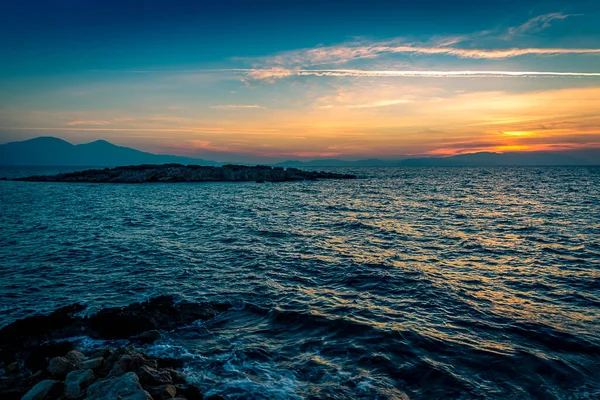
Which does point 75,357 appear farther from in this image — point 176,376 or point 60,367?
point 176,376

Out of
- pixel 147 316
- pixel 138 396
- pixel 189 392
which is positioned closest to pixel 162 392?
pixel 189 392

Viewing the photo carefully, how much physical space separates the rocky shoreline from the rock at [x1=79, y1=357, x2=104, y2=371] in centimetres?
2

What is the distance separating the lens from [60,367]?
8.53 metres

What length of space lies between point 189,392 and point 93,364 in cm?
273

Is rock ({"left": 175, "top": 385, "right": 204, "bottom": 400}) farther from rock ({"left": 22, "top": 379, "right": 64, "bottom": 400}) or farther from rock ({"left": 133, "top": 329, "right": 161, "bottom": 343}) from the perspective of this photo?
rock ({"left": 133, "top": 329, "right": 161, "bottom": 343})

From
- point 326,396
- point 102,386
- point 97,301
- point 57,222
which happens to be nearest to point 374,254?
point 326,396

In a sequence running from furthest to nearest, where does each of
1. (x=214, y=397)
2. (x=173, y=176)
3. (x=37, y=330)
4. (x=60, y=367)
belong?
(x=173, y=176)
(x=37, y=330)
(x=60, y=367)
(x=214, y=397)

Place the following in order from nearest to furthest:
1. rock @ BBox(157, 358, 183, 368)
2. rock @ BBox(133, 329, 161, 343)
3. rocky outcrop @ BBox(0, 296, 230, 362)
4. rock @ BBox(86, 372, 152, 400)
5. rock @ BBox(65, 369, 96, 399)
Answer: rock @ BBox(86, 372, 152, 400), rock @ BBox(65, 369, 96, 399), rock @ BBox(157, 358, 183, 368), rocky outcrop @ BBox(0, 296, 230, 362), rock @ BBox(133, 329, 161, 343)

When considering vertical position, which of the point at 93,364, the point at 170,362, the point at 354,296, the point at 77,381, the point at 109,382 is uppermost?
the point at 109,382

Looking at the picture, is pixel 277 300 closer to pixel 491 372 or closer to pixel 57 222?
pixel 491 372

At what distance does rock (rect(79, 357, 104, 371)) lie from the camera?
8586 millimetres

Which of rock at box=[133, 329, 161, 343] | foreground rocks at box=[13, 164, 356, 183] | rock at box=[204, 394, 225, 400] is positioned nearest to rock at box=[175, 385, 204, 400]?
rock at box=[204, 394, 225, 400]

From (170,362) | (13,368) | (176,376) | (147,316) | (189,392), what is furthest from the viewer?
(147,316)

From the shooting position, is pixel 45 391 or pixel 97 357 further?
pixel 97 357
